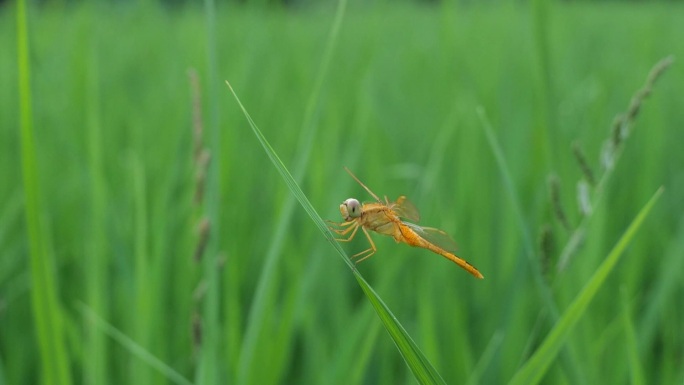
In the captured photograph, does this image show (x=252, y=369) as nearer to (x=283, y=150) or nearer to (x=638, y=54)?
(x=283, y=150)

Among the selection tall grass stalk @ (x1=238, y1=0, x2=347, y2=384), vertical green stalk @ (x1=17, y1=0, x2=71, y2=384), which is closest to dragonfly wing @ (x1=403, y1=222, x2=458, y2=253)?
tall grass stalk @ (x1=238, y1=0, x2=347, y2=384)

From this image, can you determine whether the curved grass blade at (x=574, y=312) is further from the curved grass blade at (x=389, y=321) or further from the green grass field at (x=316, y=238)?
the curved grass blade at (x=389, y=321)

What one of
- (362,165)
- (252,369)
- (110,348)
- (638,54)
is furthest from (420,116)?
(252,369)

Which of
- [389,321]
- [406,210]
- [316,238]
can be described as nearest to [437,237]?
[406,210]

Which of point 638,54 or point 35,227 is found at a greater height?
point 35,227

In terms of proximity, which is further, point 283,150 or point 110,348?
point 283,150

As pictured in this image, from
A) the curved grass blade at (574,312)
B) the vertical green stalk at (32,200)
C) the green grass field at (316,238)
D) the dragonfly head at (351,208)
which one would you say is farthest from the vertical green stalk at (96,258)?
the curved grass blade at (574,312)

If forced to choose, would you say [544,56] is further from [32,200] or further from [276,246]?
[32,200]
